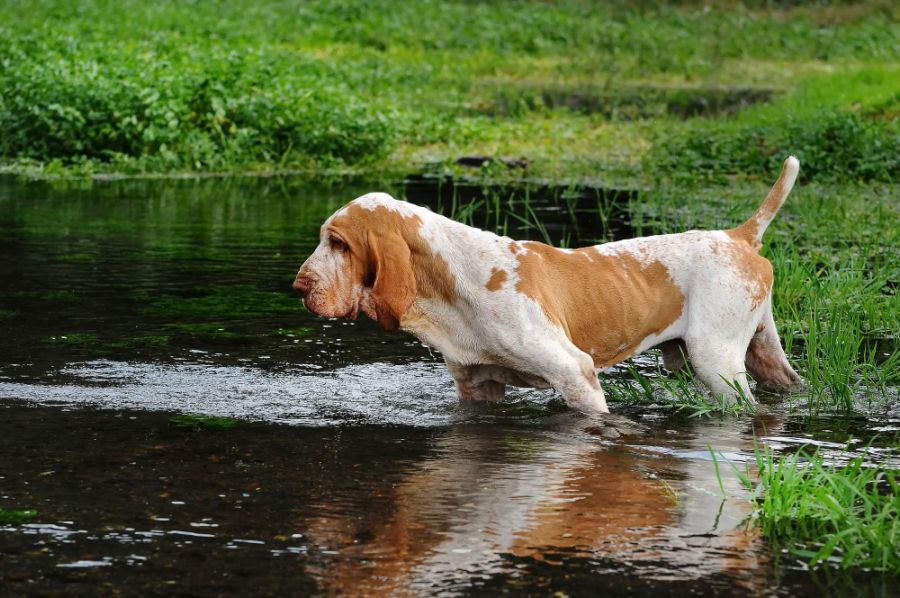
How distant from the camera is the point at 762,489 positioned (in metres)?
5.74

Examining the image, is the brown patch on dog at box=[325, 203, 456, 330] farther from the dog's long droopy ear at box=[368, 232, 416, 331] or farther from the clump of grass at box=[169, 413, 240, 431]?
the clump of grass at box=[169, 413, 240, 431]

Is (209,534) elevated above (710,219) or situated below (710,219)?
below

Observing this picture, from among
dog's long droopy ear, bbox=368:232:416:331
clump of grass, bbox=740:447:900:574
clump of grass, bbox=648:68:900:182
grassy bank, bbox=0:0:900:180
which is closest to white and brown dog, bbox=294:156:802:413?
dog's long droopy ear, bbox=368:232:416:331

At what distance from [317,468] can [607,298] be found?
1.73 metres

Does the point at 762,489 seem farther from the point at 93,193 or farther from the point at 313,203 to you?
the point at 93,193

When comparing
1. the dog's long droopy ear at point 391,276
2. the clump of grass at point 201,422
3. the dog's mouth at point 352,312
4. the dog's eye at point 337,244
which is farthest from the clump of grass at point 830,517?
the clump of grass at point 201,422

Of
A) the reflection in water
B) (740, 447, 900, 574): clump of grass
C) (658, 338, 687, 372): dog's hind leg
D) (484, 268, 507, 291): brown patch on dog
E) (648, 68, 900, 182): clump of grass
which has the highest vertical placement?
(648, 68, 900, 182): clump of grass

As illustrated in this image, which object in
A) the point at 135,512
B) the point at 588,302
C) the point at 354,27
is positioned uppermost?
the point at 354,27

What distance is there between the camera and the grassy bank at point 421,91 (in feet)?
53.8

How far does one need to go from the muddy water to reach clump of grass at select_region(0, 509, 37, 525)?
39 millimetres

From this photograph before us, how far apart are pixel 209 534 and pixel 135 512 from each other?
41cm

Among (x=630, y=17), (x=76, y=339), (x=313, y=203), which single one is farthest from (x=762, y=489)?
(x=630, y=17)

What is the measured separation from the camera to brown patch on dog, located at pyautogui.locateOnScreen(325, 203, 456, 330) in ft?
21.1

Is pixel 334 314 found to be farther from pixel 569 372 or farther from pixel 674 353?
pixel 674 353
